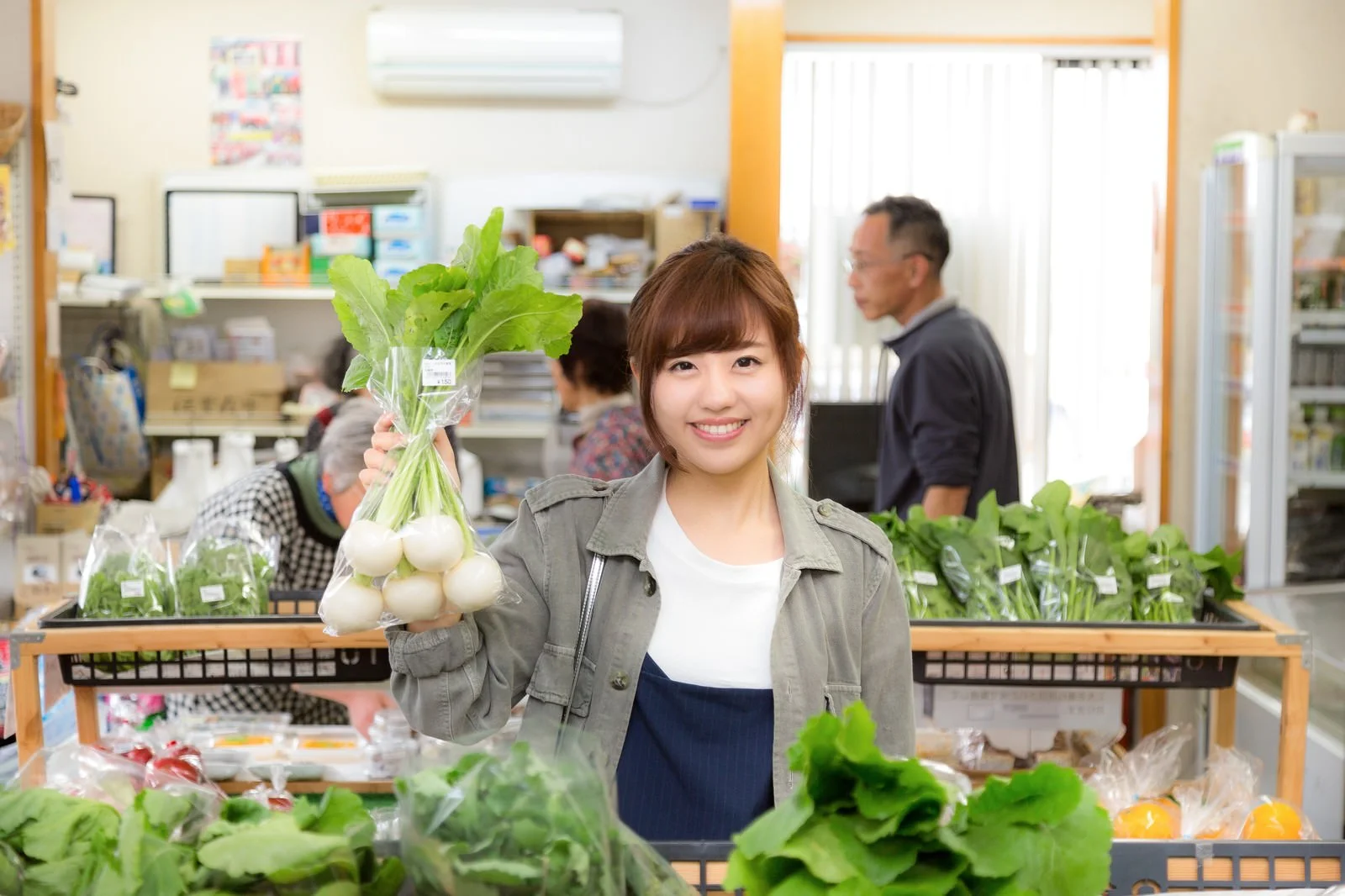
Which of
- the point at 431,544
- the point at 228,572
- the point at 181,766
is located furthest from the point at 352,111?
the point at 431,544

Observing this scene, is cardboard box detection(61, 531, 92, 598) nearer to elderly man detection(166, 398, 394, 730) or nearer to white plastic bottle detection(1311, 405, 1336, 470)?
elderly man detection(166, 398, 394, 730)

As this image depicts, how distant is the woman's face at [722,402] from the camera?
149cm

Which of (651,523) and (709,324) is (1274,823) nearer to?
(651,523)

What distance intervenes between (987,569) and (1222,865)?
1220 millimetres

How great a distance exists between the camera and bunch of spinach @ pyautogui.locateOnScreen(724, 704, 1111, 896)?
85 cm

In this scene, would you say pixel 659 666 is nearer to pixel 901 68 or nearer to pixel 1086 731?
pixel 1086 731

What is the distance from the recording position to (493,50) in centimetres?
627

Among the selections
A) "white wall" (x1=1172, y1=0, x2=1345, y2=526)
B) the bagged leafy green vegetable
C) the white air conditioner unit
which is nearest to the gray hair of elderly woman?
the bagged leafy green vegetable

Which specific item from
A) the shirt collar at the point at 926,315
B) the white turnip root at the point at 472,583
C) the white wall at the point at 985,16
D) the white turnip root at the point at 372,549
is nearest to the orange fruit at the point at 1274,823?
the white turnip root at the point at 472,583

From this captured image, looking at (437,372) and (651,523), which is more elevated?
(437,372)

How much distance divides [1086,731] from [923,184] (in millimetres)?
3761

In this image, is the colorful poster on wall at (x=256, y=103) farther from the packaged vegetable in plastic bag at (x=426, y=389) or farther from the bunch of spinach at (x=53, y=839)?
the bunch of spinach at (x=53, y=839)

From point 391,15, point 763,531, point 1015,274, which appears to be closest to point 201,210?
point 391,15

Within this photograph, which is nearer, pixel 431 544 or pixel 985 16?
pixel 431 544
